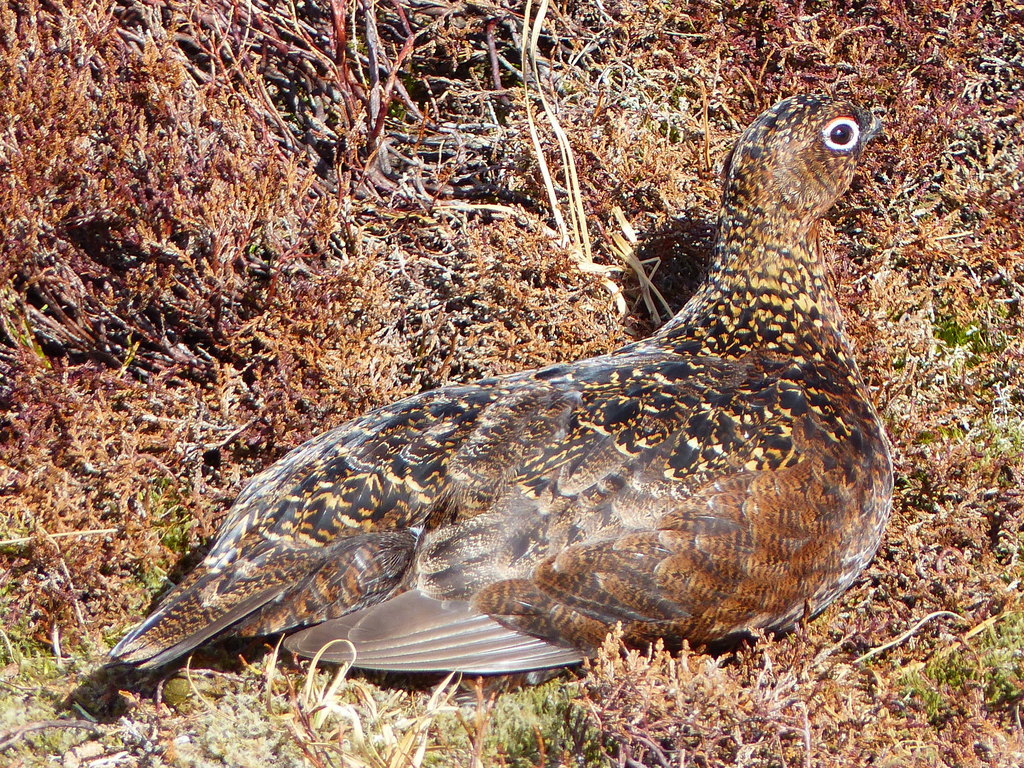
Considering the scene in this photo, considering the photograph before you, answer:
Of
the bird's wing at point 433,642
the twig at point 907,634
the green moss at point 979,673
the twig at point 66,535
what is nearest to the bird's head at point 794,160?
the twig at point 907,634

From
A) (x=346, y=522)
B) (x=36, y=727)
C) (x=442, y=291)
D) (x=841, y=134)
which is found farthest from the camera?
(x=442, y=291)

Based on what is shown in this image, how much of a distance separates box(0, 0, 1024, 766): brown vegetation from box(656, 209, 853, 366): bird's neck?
0.54m

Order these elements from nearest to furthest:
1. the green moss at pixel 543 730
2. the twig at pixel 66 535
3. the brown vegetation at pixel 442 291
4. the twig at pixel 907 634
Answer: the green moss at pixel 543 730, the brown vegetation at pixel 442 291, the twig at pixel 907 634, the twig at pixel 66 535

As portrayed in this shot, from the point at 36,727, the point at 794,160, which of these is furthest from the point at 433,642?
the point at 794,160

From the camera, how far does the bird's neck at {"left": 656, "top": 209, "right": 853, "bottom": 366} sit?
4.53m

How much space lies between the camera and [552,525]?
3.62 meters

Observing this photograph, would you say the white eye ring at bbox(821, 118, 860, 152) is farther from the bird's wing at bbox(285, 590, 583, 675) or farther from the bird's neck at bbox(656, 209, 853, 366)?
the bird's wing at bbox(285, 590, 583, 675)

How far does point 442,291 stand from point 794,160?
1.82m

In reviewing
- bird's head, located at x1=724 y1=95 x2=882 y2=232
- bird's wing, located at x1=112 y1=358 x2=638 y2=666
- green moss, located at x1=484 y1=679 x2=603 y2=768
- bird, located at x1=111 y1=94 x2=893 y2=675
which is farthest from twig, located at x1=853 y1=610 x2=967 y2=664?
bird's head, located at x1=724 y1=95 x2=882 y2=232

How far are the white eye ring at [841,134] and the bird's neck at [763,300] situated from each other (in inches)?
14.6

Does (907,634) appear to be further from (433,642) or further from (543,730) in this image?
(433,642)

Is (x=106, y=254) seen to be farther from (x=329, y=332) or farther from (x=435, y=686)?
(x=435, y=686)

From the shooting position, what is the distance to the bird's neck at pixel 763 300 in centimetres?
453

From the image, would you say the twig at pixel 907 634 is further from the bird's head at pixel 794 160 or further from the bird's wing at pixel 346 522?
the bird's head at pixel 794 160
